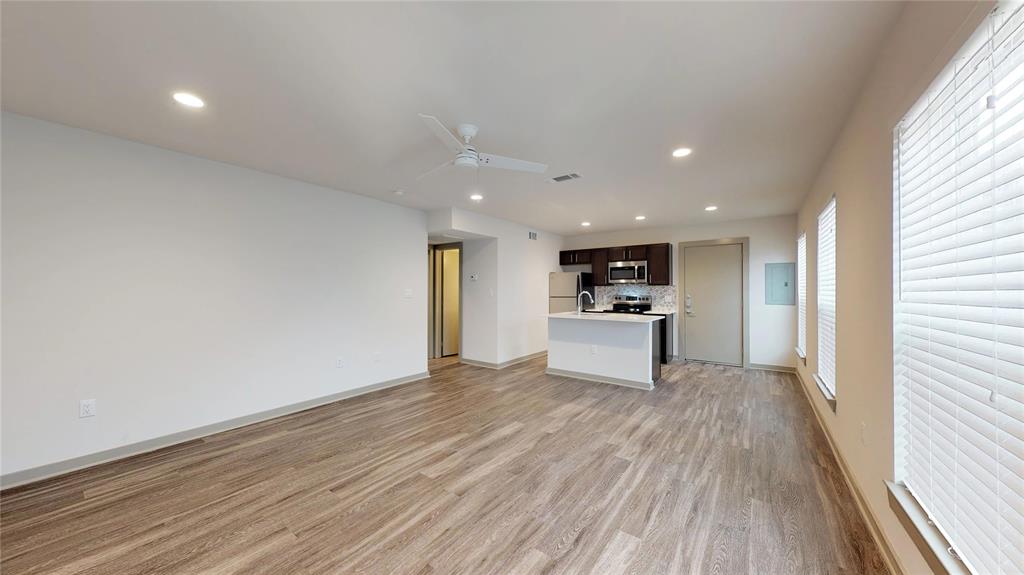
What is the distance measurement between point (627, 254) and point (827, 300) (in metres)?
3.80

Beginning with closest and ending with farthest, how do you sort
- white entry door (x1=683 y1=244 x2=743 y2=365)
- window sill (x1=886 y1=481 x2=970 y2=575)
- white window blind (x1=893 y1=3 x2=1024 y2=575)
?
white window blind (x1=893 y1=3 x2=1024 y2=575), window sill (x1=886 y1=481 x2=970 y2=575), white entry door (x1=683 y1=244 x2=743 y2=365)

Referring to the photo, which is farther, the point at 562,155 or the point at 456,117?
the point at 562,155

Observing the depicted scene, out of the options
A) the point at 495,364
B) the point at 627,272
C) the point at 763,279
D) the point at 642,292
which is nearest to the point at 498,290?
the point at 495,364

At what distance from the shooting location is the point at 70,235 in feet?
8.68

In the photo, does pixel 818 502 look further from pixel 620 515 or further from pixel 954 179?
pixel 954 179

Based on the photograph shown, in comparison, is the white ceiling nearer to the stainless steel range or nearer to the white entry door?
the white entry door

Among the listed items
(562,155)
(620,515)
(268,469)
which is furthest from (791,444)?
(268,469)

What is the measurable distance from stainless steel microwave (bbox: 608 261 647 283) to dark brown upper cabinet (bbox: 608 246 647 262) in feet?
0.27

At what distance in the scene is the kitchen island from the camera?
471cm

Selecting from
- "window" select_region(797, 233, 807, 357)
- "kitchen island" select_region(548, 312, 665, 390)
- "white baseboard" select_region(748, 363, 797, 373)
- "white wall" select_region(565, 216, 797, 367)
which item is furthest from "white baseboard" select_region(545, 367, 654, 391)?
"white wall" select_region(565, 216, 797, 367)

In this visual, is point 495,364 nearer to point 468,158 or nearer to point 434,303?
point 434,303

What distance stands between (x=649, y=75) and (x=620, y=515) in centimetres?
255

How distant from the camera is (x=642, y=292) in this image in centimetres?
702

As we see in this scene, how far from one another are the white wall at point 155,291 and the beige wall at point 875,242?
4.74m
